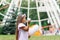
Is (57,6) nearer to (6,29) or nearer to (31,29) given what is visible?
(6,29)

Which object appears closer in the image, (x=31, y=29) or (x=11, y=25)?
(x=31, y=29)

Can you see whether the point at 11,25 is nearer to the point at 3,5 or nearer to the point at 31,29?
the point at 3,5

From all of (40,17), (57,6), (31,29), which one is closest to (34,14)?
(40,17)

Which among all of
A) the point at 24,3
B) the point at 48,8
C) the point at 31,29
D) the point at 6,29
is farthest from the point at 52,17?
the point at 31,29

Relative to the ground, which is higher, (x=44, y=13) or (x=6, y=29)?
Answer: (x=44, y=13)

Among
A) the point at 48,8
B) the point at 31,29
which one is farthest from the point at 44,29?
the point at 31,29

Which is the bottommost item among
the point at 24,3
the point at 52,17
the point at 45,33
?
the point at 45,33

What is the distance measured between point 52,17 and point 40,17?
636mm

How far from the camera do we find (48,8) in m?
12.0

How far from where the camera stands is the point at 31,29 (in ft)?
14.1

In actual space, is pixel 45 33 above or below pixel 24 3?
below

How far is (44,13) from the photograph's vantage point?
1187 cm

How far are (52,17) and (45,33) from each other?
95 cm

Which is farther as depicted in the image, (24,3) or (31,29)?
(24,3)
